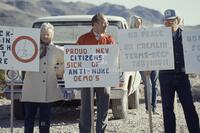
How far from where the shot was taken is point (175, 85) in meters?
8.27

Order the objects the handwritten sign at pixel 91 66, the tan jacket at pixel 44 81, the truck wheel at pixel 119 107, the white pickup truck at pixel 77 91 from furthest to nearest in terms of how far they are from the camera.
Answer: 1. the truck wheel at pixel 119 107
2. the white pickup truck at pixel 77 91
3. the tan jacket at pixel 44 81
4. the handwritten sign at pixel 91 66

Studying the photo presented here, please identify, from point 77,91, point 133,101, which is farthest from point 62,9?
point 77,91

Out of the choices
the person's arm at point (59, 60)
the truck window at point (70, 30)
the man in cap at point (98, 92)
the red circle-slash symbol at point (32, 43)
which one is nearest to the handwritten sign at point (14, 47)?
the red circle-slash symbol at point (32, 43)

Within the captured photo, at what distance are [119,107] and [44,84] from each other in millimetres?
3038

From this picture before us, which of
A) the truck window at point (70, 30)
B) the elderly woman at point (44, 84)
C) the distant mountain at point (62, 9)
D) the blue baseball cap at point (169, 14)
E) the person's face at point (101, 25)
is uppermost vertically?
the distant mountain at point (62, 9)

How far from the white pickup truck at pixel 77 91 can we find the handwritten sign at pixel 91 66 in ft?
7.65

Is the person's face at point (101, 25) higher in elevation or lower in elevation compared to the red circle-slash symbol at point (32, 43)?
higher

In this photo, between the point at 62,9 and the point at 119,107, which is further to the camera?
the point at 62,9

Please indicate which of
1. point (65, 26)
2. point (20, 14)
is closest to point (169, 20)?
point (65, 26)

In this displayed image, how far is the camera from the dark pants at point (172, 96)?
325 inches

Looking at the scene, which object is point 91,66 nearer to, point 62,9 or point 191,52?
point 191,52

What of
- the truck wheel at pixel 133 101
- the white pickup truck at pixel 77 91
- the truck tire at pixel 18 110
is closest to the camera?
the white pickup truck at pixel 77 91

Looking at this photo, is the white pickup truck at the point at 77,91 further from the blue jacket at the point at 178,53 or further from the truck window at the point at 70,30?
the blue jacket at the point at 178,53

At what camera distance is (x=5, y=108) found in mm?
13789
